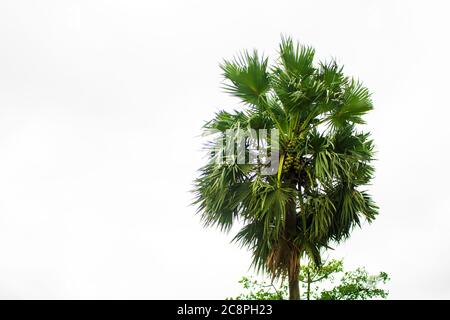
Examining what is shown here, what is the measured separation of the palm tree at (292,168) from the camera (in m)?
9.51

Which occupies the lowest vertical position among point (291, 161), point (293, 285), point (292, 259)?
point (293, 285)

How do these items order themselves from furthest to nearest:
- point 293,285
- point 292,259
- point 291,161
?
point 291,161 < point 292,259 < point 293,285

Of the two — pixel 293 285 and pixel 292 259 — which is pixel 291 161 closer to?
pixel 292 259

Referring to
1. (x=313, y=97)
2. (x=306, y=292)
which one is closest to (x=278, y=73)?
(x=313, y=97)

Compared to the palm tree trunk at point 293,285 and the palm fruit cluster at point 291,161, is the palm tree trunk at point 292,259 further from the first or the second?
the palm fruit cluster at point 291,161

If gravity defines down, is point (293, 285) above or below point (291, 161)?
below

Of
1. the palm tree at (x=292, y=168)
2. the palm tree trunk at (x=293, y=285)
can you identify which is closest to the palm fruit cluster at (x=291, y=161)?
the palm tree at (x=292, y=168)

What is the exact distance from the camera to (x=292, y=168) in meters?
9.77

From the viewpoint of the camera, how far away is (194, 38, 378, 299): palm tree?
31.2 ft

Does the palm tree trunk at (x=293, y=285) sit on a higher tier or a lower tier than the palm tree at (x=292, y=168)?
lower

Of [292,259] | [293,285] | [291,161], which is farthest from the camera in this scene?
[291,161]

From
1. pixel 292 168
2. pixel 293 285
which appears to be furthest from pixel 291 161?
pixel 293 285

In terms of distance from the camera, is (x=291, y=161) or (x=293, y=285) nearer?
(x=293, y=285)
